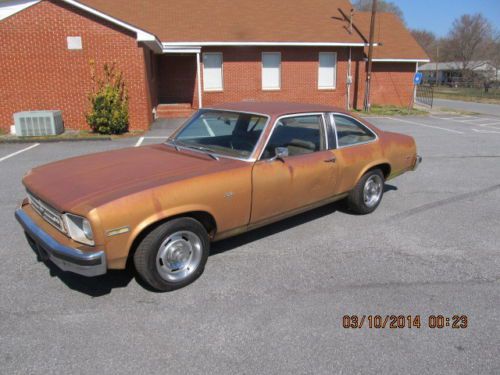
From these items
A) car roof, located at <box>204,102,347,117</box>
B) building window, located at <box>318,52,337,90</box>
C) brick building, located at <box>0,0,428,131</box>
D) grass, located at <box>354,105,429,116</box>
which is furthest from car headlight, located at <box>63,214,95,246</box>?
building window, located at <box>318,52,337,90</box>

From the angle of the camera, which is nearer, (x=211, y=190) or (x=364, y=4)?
(x=211, y=190)

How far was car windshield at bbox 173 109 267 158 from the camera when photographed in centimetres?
419

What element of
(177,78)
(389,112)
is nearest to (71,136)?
(177,78)

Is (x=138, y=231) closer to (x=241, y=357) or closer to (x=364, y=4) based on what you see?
(x=241, y=357)

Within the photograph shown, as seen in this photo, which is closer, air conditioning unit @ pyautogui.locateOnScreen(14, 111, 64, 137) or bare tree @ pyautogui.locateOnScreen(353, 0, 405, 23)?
air conditioning unit @ pyautogui.locateOnScreen(14, 111, 64, 137)

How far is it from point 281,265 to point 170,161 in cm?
148

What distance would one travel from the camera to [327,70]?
20.5 meters

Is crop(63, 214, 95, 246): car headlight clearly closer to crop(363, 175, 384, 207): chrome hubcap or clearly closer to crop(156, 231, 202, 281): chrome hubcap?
crop(156, 231, 202, 281): chrome hubcap

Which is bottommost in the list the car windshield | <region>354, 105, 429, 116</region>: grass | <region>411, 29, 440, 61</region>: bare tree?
<region>354, 105, 429, 116</region>: grass

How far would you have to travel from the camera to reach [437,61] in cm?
7762

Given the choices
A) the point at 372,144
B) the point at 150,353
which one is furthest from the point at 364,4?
the point at 150,353

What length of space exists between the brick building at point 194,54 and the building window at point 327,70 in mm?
49

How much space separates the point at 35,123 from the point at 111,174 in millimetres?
9822

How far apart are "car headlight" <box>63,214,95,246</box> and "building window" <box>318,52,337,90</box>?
18.8 metres
